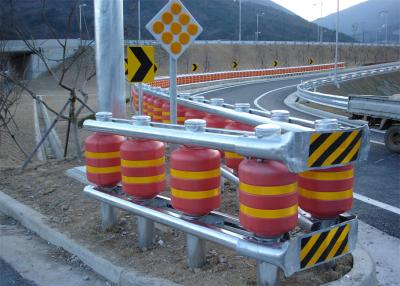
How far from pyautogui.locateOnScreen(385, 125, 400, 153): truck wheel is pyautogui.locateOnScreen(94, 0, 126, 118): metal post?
6.37 metres

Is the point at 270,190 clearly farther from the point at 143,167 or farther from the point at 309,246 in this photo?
the point at 143,167

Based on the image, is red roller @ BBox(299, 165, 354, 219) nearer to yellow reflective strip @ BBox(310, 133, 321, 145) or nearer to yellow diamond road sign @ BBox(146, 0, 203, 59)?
yellow reflective strip @ BBox(310, 133, 321, 145)

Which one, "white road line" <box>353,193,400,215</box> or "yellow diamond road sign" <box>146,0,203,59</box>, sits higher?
"yellow diamond road sign" <box>146,0,203,59</box>

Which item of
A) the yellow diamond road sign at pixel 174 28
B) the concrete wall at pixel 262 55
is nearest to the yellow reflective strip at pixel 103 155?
the yellow diamond road sign at pixel 174 28

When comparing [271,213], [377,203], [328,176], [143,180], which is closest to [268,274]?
[271,213]

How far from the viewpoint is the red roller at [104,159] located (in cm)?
462

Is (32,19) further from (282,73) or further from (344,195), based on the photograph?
(344,195)

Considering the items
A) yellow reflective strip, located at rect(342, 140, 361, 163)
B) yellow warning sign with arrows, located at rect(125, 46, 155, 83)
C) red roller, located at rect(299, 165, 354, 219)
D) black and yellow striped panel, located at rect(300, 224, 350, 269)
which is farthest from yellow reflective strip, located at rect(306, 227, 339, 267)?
yellow warning sign with arrows, located at rect(125, 46, 155, 83)

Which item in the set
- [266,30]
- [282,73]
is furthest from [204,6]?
[282,73]

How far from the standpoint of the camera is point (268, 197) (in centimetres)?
305

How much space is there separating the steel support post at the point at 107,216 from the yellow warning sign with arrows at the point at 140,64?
3.97 meters

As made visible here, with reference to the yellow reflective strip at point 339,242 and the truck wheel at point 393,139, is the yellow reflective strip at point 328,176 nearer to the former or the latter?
the yellow reflective strip at point 339,242

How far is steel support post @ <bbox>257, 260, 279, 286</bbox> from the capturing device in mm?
3359

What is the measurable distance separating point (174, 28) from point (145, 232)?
2627mm
